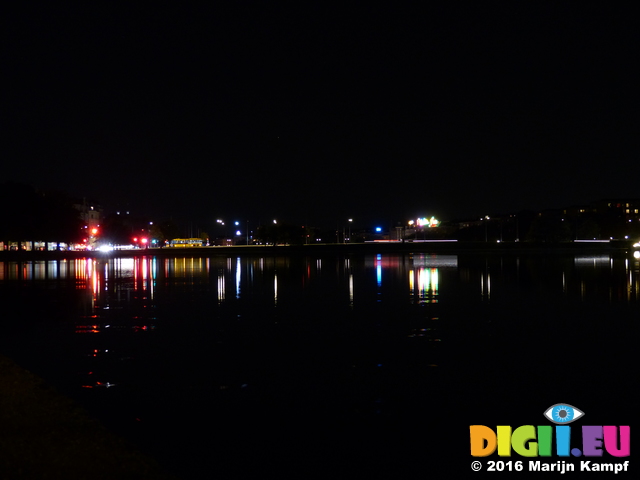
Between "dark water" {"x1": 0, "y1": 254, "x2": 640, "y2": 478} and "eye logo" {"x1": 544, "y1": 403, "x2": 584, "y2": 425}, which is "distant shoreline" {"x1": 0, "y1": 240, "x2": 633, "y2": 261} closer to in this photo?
"dark water" {"x1": 0, "y1": 254, "x2": 640, "y2": 478}

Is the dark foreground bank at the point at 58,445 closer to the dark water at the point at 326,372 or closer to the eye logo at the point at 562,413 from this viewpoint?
the dark water at the point at 326,372

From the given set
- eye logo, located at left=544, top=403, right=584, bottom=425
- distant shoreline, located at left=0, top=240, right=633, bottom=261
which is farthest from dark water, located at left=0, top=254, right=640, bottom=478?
distant shoreline, located at left=0, top=240, right=633, bottom=261

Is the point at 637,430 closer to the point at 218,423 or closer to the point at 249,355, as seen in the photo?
the point at 218,423

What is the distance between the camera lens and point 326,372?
35.0 feet

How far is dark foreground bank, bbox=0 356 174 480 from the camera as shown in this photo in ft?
17.4

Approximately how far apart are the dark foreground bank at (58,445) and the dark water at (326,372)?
2.45ft

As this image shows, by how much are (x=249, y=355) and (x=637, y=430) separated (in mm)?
6992

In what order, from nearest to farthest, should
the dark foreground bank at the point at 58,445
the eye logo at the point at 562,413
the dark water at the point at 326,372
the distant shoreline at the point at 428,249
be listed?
the dark foreground bank at the point at 58,445 < the dark water at the point at 326,372 < the eye logo at the point at 562,413 < the distant shoreline at the point at 428,249

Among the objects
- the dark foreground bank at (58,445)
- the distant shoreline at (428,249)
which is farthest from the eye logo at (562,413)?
the distant shoreline at (428,249)

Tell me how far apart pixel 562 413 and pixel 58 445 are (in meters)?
6.16

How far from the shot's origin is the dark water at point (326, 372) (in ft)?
23.4

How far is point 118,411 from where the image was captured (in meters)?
8.30

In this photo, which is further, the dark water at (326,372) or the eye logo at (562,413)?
the eye logo at (562,413)

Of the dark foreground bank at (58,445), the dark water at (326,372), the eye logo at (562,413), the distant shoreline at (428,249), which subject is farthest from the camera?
the distant shoreline at (428,249)
